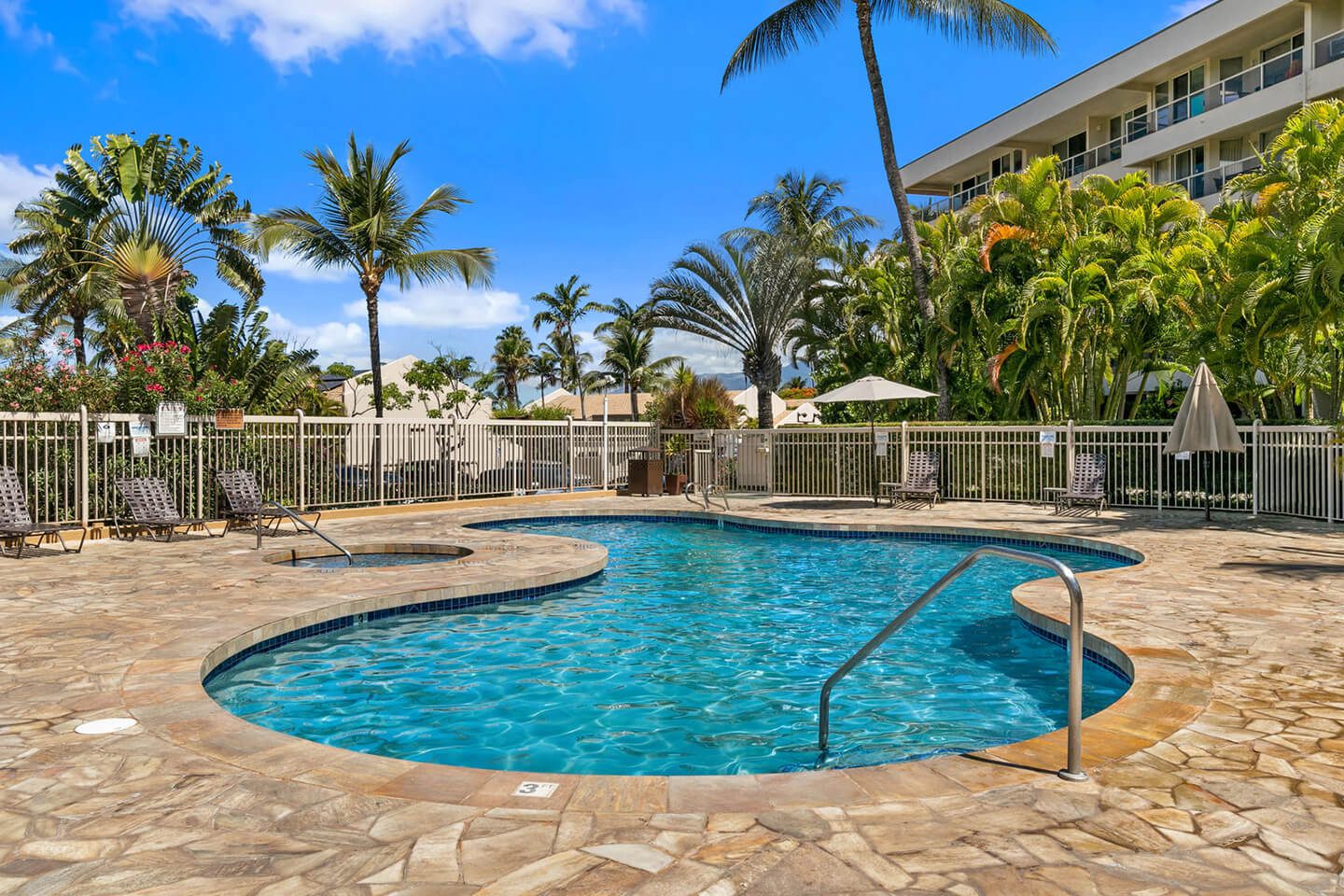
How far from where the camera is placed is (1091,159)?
2895 cm

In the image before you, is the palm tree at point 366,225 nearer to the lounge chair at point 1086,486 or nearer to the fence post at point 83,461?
the fence post at point 83,461

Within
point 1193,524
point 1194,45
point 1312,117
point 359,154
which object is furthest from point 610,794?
point 1194,45

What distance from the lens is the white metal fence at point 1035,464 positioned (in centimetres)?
1323

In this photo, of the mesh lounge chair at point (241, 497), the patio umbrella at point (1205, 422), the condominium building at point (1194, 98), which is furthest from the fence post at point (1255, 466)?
the mesh lounge chair at point (241, 497)

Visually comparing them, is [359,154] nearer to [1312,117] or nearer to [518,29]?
[518,29]

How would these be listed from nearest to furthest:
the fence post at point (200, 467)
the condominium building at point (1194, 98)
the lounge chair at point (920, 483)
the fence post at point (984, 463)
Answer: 1. the fence post at point (200, 467)
2. the lounge chair at point (920, 483)
3. the fence post at point (984, 463)
4. the condominium building at point (1194, 98)

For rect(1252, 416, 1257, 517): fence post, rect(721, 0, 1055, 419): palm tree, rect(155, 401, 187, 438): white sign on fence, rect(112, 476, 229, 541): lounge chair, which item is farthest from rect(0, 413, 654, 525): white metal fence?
rect(1252, 416, 1257, 517): fence post

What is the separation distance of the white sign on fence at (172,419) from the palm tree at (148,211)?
650 centimetres

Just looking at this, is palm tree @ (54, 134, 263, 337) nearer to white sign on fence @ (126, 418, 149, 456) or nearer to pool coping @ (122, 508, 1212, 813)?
white sign on fence @ (126, 418, 149, 456)

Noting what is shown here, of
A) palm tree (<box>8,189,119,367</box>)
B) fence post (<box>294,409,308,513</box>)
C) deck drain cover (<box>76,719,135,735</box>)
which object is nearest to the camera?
deck drain cover (<box>76,719,135,735</box>)

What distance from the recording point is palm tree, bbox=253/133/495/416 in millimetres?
20922

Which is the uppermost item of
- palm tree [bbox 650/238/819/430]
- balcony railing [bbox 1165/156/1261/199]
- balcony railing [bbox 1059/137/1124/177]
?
balcony railing [bbox 1059/137/1124/177]

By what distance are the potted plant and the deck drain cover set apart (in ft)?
54.3

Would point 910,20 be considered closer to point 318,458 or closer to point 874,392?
point 874,392
